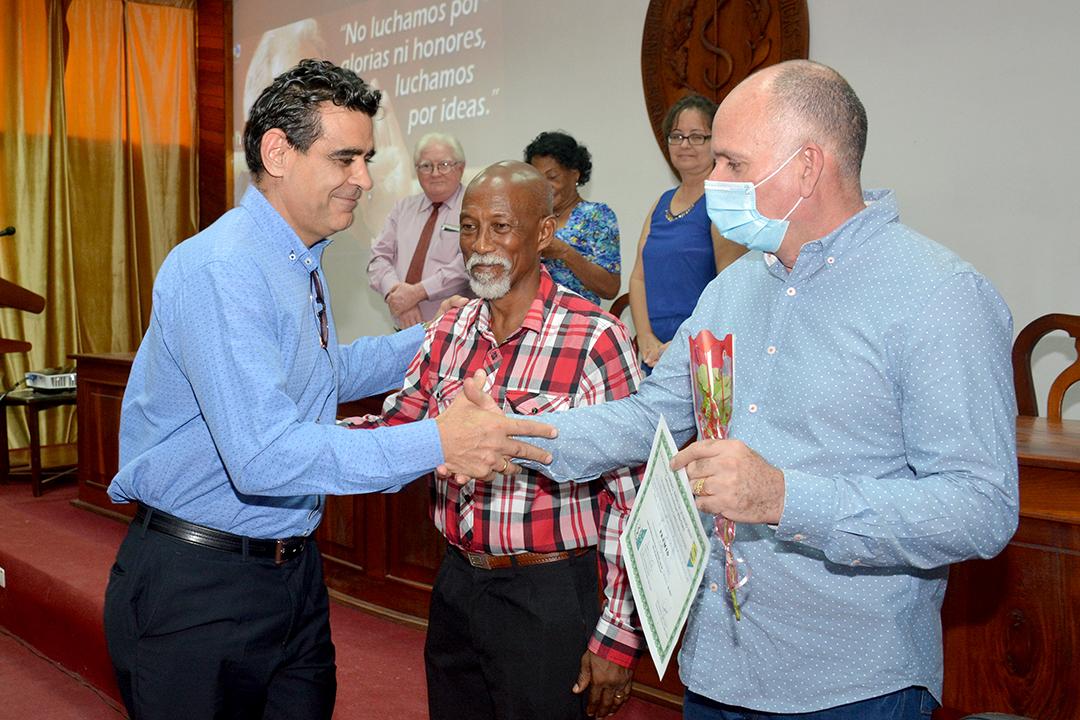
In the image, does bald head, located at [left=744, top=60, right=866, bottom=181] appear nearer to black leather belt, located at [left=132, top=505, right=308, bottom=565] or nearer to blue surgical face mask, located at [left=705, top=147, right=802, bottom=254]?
blue surgical face mask, located at [left=705, top=147, right=802, bottom=254]

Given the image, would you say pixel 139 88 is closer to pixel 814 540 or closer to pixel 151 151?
pixel 151 151

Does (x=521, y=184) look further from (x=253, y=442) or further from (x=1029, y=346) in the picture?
(x=1029, y=346)

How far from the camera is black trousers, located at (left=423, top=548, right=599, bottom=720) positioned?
1.72m

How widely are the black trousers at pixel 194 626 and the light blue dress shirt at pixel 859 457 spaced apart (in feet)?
2.32

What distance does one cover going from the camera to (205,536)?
164cm

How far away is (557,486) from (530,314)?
0.32 metres

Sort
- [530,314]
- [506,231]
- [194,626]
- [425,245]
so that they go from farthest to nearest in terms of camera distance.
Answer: [425,245]
[506,231]
[530,314]
[194,626]

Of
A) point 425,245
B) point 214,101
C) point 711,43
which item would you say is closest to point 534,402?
point 425,245

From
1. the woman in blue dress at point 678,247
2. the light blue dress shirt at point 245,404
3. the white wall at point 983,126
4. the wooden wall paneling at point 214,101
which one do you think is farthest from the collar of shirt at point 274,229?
the wooden wall paneling at point 214,101

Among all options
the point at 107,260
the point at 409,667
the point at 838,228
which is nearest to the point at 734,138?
the point at 838,228

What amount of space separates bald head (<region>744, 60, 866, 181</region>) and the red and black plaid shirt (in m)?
0.60

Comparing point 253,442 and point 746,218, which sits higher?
point 746,218

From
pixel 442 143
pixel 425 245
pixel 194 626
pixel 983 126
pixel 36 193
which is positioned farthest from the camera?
pixel 36 193

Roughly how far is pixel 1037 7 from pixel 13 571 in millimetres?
4434
